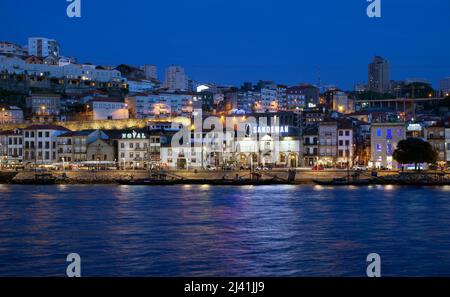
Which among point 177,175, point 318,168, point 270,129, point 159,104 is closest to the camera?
point 318,168

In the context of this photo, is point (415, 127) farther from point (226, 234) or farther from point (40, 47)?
point (40, 47)

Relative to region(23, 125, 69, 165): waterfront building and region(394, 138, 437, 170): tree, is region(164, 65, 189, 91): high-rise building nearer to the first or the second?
region(23, 125, 69, 165): waterfront building

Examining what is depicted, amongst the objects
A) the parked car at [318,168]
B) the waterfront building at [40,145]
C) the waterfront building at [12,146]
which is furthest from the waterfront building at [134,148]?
the parked car at [318,168]

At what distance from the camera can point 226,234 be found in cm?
1944

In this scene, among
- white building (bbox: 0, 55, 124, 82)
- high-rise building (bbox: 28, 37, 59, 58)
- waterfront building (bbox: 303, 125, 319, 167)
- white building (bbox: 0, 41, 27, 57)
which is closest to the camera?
waterfront building (bbox: 303, 125, 319, 167)

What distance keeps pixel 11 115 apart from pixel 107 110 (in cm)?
898

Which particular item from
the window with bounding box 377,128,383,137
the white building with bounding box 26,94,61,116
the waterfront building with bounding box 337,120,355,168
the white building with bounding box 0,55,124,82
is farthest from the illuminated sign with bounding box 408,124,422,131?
the white building with bounding box 0,55,124,82

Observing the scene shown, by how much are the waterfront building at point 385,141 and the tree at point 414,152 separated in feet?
13.7

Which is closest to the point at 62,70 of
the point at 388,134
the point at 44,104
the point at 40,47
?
the point at 44,104

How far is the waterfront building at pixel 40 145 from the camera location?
5528cm

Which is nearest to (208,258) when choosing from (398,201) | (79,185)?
(398,201)

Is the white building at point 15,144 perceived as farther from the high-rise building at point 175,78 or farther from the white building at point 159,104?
the high-rise building at point 175,78

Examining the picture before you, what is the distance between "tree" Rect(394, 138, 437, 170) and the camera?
4281cm

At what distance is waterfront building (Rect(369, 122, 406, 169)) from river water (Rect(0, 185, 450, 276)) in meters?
14.9
